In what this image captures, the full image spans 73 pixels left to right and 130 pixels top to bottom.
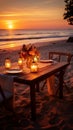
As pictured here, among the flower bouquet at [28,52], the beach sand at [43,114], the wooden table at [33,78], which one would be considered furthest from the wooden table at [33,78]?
the flower bouquet at [28,52]

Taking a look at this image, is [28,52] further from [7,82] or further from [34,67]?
[7,82]

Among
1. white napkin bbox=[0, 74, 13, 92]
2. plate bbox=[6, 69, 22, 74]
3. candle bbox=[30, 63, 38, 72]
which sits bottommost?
white napkin bbox=[0, 74, 13, 92]

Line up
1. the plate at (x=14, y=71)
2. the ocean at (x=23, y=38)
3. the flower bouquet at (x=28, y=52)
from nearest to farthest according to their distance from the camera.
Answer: the plate at (x=14, y=71) → the flower bouquet at (x=28, y=52) → the ocean at (x=23, y=38)

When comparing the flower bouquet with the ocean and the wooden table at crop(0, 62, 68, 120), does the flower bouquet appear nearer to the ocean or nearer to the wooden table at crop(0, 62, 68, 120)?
the wooden table at crop(0, 62, 68, 120)

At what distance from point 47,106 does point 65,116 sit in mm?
606

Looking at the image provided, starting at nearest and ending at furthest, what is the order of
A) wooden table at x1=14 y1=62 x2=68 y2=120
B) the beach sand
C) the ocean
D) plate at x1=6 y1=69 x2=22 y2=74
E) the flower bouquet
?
wooden table at x1=14 y1=62 x2=68 y2=120 < the beach sand < plate at x1=6 y1=69 x2=22 y2=74 < the flower bouquet < the ocean

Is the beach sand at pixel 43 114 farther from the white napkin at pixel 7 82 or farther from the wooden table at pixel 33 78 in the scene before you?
the white napkin at pixel 7 82

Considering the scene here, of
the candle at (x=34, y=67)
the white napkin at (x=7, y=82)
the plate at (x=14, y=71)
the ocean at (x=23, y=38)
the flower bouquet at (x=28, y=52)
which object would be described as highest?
the ocean at (x=23, y=38)

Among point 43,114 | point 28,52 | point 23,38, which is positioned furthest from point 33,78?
point 23,38

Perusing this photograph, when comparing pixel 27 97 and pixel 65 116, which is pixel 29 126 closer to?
pixel 65 116

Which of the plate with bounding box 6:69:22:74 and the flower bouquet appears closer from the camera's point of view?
the plate with bounding box 6:69:22:74

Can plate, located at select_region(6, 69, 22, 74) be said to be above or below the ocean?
below

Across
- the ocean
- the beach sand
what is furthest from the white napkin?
the ocean

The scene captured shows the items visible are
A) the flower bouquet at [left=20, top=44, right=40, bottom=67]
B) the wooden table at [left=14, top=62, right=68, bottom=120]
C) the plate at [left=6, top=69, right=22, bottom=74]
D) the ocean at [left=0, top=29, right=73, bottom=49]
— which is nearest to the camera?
the wooden table at [left=14, top=62, right=68, bottom=120]
